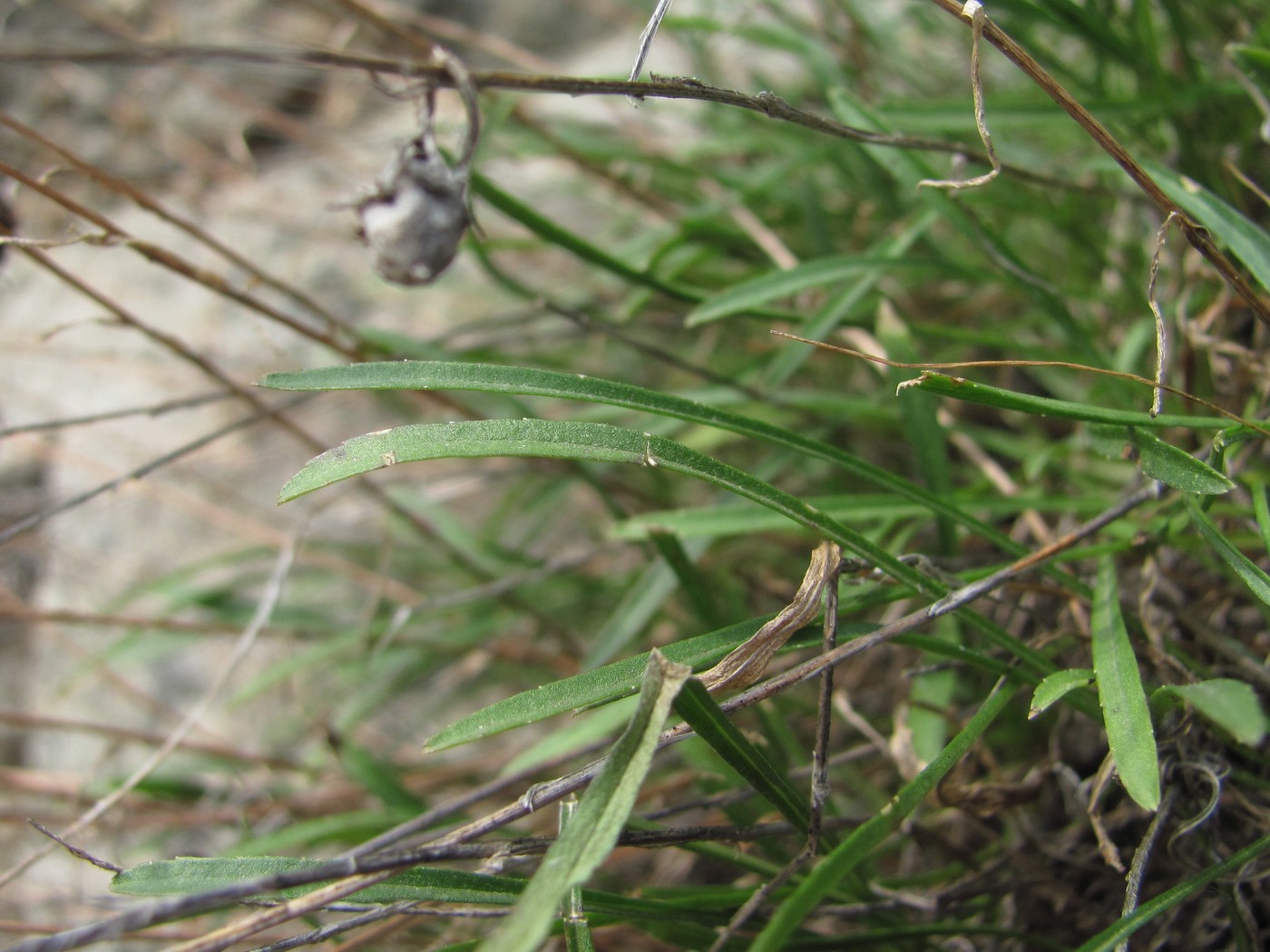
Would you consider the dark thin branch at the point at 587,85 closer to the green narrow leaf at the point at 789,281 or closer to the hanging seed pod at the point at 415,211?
the hanging seed pod at the point at 415,211

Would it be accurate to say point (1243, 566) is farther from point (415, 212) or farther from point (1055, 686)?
point (415, 212)

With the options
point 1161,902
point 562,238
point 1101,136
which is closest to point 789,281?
point 562,238

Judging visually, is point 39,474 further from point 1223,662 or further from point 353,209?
point 1223,662

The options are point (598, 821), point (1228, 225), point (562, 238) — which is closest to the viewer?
point (598, 821)

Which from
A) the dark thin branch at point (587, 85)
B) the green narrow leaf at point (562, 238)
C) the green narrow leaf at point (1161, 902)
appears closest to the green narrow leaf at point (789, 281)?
the green narrow leaf at point (562, 238)

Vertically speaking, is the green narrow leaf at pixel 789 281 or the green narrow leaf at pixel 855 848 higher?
the green narrow leaf at pixel 789 281

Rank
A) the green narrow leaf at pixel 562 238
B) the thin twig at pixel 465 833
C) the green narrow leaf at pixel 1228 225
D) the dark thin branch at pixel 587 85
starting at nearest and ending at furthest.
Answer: the thin twig at pixel 465 833 → the dark thin branch at pixel 587 85 → the green narrow leaf at pixel 1228 225 → the green narrow leaf at pixel 562 238

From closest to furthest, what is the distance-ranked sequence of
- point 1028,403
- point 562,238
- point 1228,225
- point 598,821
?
A: point 598,821, point 1028,403, point 1228,225, point 562,238
